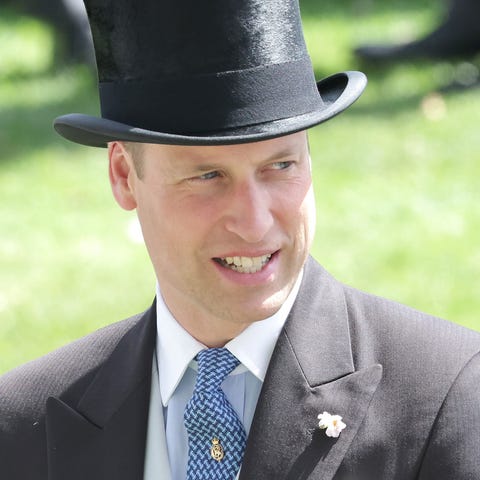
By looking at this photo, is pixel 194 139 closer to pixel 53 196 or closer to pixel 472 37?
pixel 53 196

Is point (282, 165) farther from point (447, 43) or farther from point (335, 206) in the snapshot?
point (447, 43)

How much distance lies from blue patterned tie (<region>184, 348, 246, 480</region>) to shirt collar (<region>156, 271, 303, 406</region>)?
0.14 ft

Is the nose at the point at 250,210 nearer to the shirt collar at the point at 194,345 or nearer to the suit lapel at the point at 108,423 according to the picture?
the shirt collar at the point at 194,345

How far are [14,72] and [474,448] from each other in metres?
10.9

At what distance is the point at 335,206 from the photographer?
9.05 meters

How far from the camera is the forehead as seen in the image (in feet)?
11.2

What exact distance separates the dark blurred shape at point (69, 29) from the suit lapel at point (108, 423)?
9421 mm

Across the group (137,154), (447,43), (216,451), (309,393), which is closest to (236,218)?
(137,154)

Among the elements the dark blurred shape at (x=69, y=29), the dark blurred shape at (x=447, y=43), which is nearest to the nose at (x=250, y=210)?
the dark blurred shape at (x=447, y=43)

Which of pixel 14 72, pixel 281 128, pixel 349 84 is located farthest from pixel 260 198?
pixel 14 72

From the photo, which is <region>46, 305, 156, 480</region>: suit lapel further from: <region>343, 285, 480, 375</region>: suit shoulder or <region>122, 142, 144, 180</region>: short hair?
<region>343, 285, 480, 375</region>: suit shoulder

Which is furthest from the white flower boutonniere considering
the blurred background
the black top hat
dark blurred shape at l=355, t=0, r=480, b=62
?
dark blurred shape at l=355, t=0, r=480, b=62

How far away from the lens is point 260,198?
11.1 ft

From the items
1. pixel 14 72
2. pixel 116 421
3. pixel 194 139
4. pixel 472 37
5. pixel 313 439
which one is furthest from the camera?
pixel 14 72
